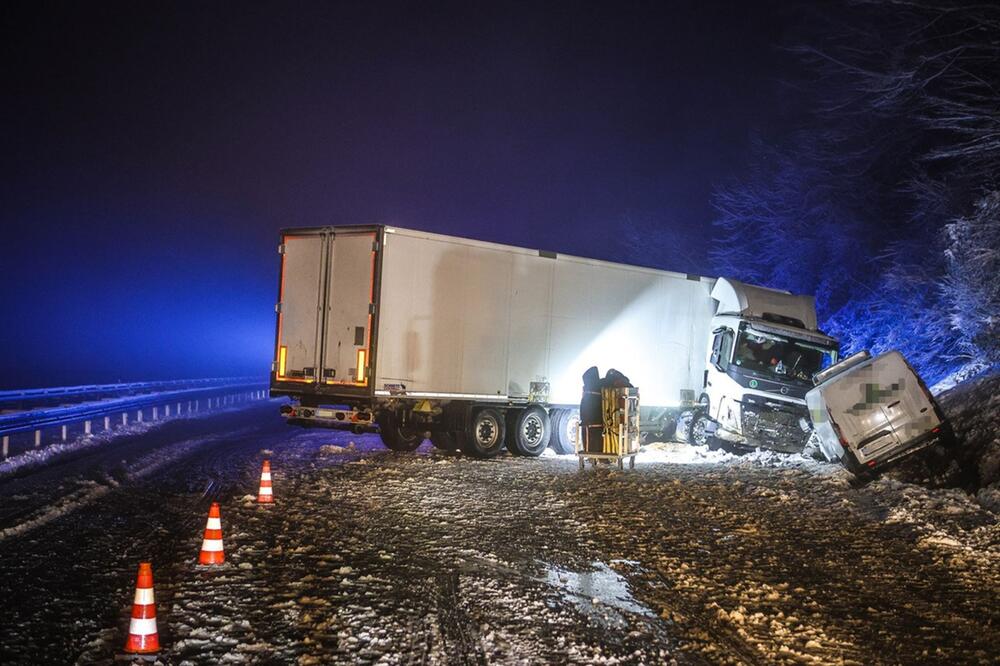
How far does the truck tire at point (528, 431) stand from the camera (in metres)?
16.5

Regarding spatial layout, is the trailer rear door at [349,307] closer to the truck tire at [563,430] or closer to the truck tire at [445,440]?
the truck tire at [445,440]

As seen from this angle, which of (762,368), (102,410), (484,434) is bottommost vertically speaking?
(102,410)

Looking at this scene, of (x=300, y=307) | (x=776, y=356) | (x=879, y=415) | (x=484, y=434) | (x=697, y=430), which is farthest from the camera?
(x=697, y=430)

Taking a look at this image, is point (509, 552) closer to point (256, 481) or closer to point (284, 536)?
point (284, 536)

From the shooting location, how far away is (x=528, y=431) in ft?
55.1

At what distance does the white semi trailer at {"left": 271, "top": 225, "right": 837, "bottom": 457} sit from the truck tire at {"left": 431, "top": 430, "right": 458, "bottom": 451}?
39 mm

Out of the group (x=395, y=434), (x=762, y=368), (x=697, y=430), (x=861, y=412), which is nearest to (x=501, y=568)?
(x=861, y=412)

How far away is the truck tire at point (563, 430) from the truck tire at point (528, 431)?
225 millimetres

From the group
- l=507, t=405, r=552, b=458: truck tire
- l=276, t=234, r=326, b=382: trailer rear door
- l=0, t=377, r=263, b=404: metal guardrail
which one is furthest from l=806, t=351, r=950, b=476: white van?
l=0, t=377, r=263, b=404: metal guardrail

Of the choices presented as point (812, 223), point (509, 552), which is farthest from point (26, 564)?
point (812, 223)

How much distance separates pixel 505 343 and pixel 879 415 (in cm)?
678

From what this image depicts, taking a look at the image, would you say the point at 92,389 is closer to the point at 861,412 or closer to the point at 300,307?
the point at 300,307

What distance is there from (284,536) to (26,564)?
7.71ft

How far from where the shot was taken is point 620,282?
18.3m
